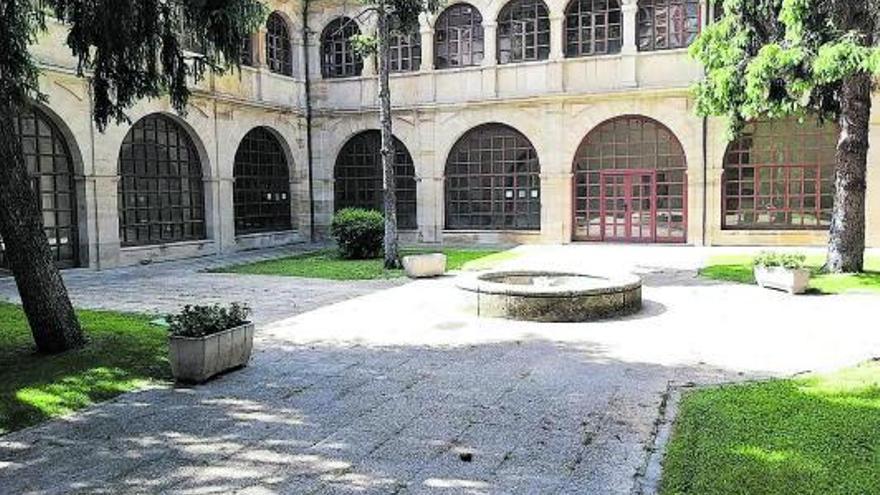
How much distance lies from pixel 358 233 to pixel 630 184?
8379 millimetres

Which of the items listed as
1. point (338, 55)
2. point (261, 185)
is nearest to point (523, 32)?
point (338, 55)

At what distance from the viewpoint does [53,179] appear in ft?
55.4

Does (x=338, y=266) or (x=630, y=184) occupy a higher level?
(x=630, y=184)

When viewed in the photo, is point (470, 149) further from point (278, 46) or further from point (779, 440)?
point (779, 440)

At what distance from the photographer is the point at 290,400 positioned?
6754 millimetres

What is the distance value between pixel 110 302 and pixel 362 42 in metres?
7.65

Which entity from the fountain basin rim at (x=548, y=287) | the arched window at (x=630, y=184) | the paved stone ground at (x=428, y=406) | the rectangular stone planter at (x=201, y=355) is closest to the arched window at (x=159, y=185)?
the paved stone ground at (x=428, y=406)

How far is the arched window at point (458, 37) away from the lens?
23062 mm

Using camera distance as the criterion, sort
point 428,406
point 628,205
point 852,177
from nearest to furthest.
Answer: point 428,406, point 852,177, point 628,205

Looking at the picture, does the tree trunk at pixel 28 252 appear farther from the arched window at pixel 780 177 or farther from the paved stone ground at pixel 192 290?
the arched window at pixel 780 177

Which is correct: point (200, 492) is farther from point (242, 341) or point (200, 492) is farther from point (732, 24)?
point (732, 24)

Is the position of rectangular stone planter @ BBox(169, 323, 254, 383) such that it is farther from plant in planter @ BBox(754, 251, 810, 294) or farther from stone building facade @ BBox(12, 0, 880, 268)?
stone building facade @ BBox(12, 0, 880, 268)

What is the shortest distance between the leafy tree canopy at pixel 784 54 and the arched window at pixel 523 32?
7.68m

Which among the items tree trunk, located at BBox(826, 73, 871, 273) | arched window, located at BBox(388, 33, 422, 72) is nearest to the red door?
arched window, located at BBox(388, 33, 422, 72)
